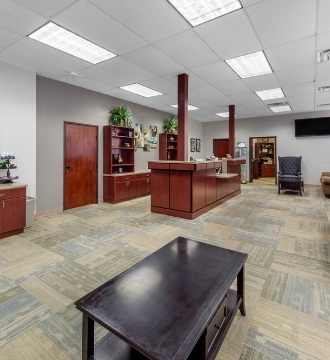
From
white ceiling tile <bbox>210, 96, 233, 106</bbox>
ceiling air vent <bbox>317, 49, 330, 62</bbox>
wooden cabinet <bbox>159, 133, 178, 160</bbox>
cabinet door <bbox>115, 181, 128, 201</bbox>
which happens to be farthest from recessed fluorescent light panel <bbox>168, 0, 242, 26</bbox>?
wooden cabinet <bbox>159, 133, 178, 160</bbox>

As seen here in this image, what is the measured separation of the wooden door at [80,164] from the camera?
18.1ft

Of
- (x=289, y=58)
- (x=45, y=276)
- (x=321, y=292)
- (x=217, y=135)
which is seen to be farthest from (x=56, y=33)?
(x=217, y=135)

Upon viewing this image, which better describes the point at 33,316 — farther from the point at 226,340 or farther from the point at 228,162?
the point at 228,162

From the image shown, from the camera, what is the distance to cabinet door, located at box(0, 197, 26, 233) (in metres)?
3.62

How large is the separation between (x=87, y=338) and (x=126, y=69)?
15.2 ft

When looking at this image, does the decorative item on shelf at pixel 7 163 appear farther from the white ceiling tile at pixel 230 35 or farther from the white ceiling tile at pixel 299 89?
the white ceiling tile at pixel 299 89

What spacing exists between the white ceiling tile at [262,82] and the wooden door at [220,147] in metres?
5.47

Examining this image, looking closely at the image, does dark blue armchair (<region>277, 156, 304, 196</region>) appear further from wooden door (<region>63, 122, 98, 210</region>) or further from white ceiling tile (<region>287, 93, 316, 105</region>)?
wooden door (<region>63, 122, 98, 210</region>)

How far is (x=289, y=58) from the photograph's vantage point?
13.5 feet

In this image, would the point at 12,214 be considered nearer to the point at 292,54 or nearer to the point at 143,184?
the point at 143,184

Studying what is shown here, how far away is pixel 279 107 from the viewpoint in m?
8.35

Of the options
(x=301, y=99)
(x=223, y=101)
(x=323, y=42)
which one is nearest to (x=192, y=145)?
(x=223, y=101)

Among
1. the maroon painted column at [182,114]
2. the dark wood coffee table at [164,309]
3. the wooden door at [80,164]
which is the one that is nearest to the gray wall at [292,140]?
the maroon painted column at [182,114]

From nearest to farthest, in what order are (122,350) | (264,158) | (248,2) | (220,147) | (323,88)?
(122,350)
(248,2)
(323,88)
(220,147)
(264,158)
